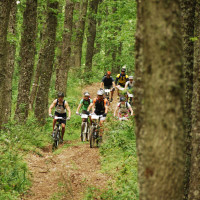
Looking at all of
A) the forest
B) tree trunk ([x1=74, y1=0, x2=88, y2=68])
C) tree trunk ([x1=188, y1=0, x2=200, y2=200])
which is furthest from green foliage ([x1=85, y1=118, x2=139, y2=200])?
tree trunk ([x1=74, y1=0, x2=88, y2=68])

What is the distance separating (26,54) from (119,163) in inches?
216

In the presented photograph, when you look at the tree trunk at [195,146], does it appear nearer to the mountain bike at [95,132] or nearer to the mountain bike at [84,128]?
the mountain bike at [95,132]

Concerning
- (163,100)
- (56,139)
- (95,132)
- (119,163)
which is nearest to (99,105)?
(95,132)

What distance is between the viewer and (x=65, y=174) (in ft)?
27.6

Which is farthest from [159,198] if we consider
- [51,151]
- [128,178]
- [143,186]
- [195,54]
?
[51,151]

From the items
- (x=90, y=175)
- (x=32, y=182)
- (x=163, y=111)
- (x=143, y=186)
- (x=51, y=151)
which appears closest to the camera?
(x=163, y=111)

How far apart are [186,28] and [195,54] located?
528mm

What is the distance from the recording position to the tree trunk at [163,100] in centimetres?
264

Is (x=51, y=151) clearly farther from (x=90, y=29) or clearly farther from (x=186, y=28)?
(x=90, y=29)

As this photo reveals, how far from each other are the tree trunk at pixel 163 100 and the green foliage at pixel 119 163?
395cm

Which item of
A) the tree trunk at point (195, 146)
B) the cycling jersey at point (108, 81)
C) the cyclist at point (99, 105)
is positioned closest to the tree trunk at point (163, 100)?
the tree trunk at point (195, 146)

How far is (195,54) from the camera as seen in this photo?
207 inches

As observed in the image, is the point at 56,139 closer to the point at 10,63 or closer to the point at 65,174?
the point at 65,174

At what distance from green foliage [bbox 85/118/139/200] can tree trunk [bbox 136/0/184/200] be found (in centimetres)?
395
